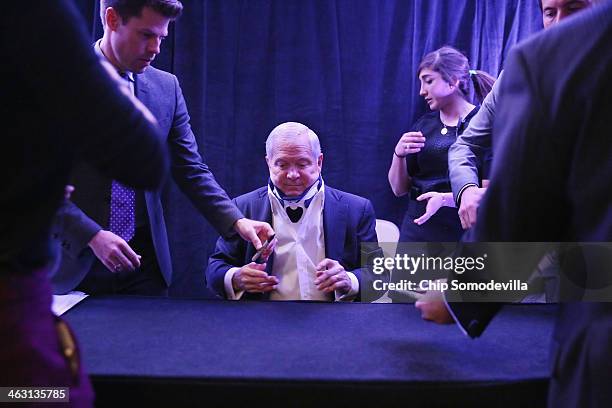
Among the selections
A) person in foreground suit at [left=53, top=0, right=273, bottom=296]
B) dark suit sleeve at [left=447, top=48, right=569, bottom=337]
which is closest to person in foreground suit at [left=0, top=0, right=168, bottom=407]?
dark suit sleeve at [left=447, top=48, right=569, bottom=337]

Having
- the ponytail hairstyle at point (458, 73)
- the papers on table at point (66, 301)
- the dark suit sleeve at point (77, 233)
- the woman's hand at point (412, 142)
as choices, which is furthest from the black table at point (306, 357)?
the ponytail hairstyle at point (458, 73)

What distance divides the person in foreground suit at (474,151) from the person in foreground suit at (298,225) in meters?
0.43

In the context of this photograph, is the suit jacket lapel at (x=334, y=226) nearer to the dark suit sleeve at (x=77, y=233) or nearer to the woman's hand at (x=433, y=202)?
the woman's hand at (x=433, y=202)

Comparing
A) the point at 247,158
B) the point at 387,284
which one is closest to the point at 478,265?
the point at 387,284

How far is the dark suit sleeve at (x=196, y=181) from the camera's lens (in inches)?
64.4

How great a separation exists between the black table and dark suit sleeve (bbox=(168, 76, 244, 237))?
0.38 meters

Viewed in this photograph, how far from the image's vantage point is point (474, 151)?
5.31ft

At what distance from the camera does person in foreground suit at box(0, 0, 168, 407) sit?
635 mm

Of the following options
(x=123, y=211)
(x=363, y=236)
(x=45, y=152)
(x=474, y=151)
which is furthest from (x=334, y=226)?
(x=45, y=152)

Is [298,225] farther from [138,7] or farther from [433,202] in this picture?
[138,7]

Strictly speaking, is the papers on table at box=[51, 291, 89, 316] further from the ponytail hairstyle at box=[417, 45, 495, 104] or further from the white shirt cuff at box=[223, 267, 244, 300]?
the ponytail hairstyle at box=[417, 45, 495, 104]

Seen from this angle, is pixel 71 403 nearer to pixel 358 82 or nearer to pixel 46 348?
pixel 46 348

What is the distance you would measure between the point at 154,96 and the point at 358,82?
1497 millimetres

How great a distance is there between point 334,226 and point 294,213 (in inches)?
5.2
